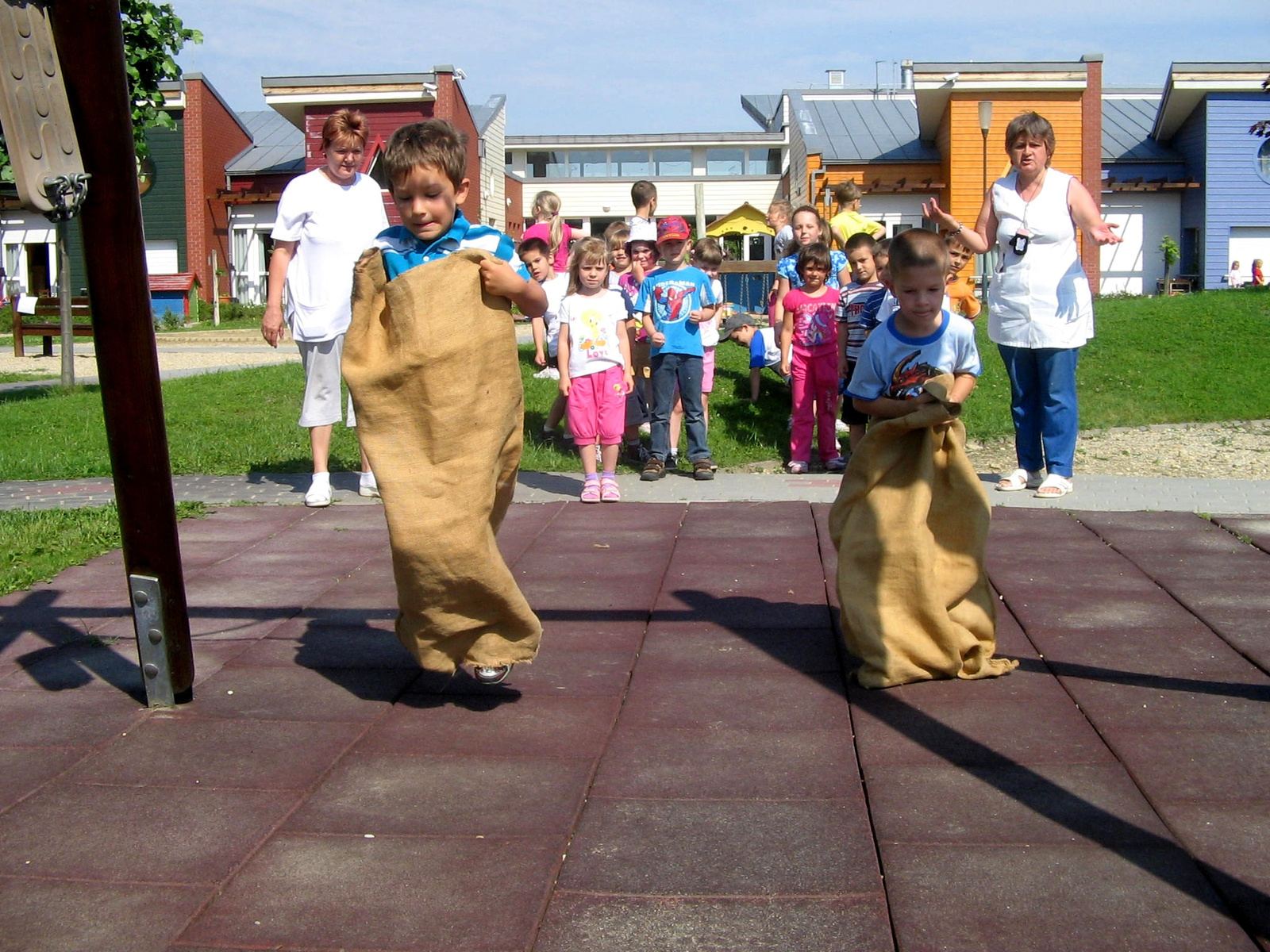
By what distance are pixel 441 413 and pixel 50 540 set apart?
3559 millimetres

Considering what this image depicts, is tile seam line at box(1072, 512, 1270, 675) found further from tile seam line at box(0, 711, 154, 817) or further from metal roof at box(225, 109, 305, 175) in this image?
metal roof at box(225, 109, 305, 175)

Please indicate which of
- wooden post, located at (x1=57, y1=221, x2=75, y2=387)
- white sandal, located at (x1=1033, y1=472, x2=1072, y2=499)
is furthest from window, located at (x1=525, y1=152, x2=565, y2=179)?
white sandal, located at (x1=1033, y1=472, x2=1072, y2=499)

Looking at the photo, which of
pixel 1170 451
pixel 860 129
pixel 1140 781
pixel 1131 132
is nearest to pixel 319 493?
pixel 1140 781

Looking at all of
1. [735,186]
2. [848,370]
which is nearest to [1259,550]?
[848,370]

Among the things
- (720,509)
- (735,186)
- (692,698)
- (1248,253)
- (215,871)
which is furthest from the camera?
(735,186)

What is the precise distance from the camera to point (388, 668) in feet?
14.7

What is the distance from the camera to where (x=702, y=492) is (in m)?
8.11

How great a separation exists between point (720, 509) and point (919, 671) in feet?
11.0

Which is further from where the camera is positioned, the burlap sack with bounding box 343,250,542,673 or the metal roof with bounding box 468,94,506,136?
the metal roof with bounding box 468,94,506,136

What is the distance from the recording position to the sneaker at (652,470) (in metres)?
8.62

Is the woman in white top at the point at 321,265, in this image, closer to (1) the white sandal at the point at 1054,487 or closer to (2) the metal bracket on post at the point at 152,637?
(2) the metal bracket on post at the point at 152,637

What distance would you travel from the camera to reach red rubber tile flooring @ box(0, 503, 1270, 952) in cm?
267

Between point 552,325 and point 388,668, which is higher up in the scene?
point 552,325

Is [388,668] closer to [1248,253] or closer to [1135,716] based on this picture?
[1135,716]
